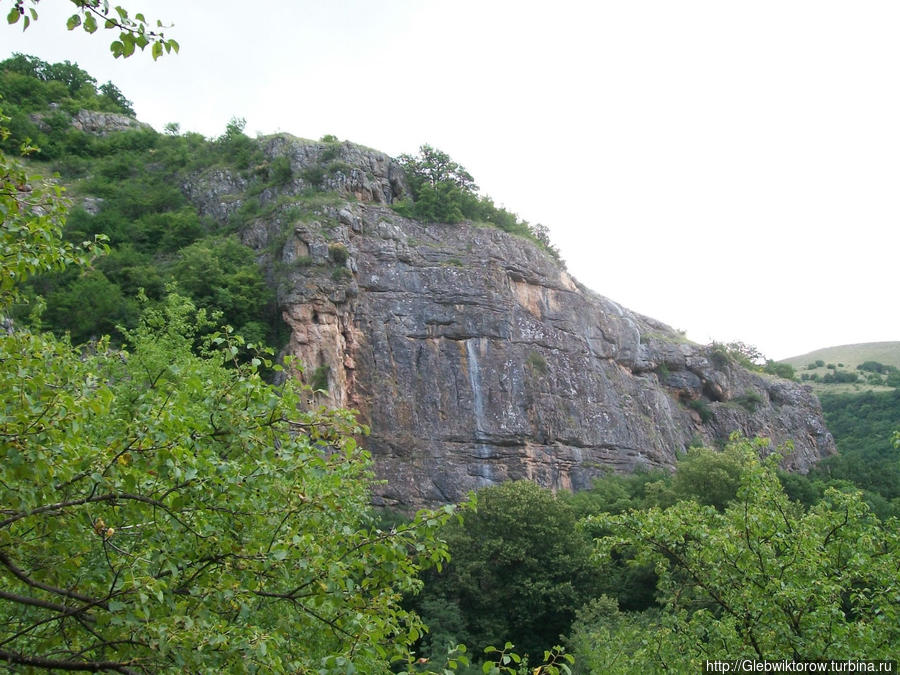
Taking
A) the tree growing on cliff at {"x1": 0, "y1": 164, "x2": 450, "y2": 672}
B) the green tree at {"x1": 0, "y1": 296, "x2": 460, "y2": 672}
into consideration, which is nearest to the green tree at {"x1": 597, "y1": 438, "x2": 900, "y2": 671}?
the tree growing on cliff at {"x1": 0, "y1": 164, "x2": 450, "y2": 672}

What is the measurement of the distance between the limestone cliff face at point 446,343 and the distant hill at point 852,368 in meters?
45.9

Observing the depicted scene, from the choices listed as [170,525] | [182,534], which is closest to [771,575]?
[182,534]

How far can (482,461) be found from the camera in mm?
37500

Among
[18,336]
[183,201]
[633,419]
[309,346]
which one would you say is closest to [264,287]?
[309,346]

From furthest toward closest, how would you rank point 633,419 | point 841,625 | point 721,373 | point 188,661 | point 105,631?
point 721,373
point 633,419
point 841,625
point 105,631
point 188,661

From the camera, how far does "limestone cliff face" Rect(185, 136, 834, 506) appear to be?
3694 cm

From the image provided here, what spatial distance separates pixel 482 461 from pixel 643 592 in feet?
36.9

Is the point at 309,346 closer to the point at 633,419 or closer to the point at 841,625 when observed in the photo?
the point at 633,419

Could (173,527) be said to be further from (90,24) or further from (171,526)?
(90,24)

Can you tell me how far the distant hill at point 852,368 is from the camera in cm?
8956

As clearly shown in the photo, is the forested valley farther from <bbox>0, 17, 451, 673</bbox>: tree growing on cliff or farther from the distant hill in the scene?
the distant hill

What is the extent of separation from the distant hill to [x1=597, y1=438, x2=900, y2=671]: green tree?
8125 cm

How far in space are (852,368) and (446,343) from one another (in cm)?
8976

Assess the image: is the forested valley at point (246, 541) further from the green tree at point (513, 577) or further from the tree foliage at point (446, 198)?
the tree foliage at point (446, 198)
